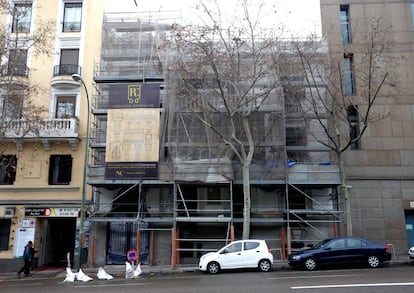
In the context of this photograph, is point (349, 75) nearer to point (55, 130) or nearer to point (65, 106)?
point (65, 106)

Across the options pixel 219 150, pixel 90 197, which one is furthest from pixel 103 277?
pixel 219 150

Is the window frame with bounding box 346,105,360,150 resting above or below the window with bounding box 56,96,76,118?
below

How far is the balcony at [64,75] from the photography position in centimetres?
2236

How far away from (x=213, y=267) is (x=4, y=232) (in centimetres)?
1271

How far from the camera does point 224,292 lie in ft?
34.1

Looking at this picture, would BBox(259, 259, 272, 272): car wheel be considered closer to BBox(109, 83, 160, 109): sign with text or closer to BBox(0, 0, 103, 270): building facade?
BBox(109, 83, 160, 109): sign with text

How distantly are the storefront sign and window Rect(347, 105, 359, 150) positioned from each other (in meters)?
15.9

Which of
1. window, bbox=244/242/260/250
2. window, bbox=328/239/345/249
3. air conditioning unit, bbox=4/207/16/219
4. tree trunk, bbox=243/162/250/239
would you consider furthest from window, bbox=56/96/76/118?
window, bbox=328/239/345/249

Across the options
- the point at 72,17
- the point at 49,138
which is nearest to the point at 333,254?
the point at 49,138

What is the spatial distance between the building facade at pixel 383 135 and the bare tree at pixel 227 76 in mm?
5511

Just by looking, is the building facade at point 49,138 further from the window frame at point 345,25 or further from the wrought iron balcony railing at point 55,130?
the window frame at point 345,25

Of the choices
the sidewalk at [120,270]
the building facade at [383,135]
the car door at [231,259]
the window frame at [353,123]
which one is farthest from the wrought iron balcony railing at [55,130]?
the window frame at [353,123]

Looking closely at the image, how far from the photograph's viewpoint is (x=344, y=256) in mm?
15641

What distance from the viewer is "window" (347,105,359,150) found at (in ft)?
72.6
